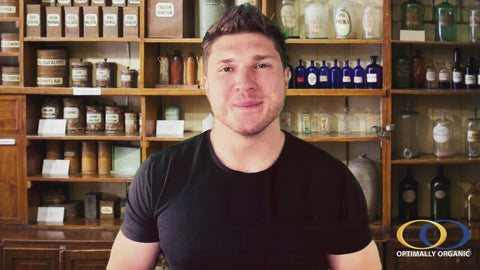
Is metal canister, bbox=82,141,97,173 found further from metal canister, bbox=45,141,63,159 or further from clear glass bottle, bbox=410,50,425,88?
clear glass bottle, bbox=410,50,425,88

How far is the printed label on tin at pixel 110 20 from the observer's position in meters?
3.19

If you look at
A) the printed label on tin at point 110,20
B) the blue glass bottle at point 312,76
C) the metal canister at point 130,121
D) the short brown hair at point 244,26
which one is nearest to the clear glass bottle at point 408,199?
the blue glass bottle at point 312,76

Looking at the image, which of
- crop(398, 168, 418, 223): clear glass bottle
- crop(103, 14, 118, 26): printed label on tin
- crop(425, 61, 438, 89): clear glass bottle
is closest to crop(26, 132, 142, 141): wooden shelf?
crop(103, 14, 118, 26): printed label on tin

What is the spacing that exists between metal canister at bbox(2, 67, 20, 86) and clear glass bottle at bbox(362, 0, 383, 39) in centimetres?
215

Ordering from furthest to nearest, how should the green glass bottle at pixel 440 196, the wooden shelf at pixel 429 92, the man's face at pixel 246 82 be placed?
the green glass bottle at pixel 440 196
the wooden shelf at pixel 429 92
the man's face at pixel 246 82

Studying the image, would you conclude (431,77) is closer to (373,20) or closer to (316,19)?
(373,20)

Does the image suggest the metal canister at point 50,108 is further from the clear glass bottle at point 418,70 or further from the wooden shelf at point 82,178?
the clear glass bottle at point 418,70

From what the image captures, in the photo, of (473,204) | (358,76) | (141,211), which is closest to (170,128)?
(358,76)

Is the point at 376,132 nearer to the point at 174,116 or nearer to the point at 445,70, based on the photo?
the point at 445,70

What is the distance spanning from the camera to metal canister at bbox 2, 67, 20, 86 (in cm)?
329

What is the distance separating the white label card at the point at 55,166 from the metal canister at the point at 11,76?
0.52m

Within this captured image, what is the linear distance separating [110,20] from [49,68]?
1.56 ft

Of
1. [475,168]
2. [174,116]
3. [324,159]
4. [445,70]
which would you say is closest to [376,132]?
[445,70]

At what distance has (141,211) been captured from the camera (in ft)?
3.11
